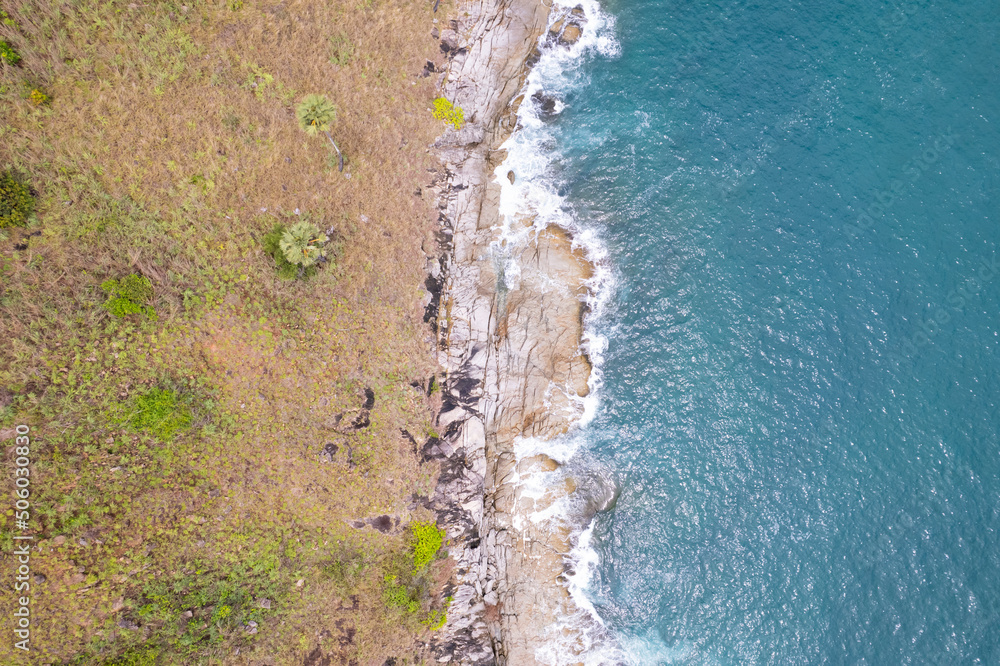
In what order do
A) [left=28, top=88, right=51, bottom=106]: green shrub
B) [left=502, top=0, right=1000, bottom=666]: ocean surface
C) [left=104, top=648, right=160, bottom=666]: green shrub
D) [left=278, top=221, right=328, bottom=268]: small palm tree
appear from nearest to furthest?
[left=104, top=648, right=160, bottom=666]: green shrub
[left=28, top=88, right=51, bottom=106]: green shrub
[left=278, top=221, right=328, bottom=268]: small palm tree
[left=502, top=0, right=1000, bottom=666]: ocean surface

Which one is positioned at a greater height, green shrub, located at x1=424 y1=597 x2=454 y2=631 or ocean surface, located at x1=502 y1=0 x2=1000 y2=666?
ocean surface, located at x1=502 y1=0 x2=1000 y2=666

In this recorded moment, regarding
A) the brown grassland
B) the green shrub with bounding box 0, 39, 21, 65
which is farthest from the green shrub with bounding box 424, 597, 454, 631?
the green shrub with bounding box 0, 39, 21, 65

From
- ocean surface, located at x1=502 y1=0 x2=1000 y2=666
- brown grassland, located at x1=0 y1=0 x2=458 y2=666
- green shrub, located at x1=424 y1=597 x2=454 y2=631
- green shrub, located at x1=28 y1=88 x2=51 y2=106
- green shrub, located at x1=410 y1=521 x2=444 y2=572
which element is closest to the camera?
brown grassland, located at x1=0 y1=0 x2=458 y2=666

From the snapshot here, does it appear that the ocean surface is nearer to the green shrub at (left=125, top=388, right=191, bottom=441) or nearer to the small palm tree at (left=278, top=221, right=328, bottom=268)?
the small palm tree at (left=278, top=221, right=328, bottom=268)

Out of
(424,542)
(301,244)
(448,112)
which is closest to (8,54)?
(301,244)

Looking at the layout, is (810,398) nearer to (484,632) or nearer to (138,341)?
(484,632)

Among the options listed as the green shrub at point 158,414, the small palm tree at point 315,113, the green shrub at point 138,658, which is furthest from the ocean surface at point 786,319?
the green shrub at point 138,658

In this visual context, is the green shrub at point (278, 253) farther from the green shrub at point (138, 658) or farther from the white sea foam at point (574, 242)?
the green shrub at point (138, 658)
